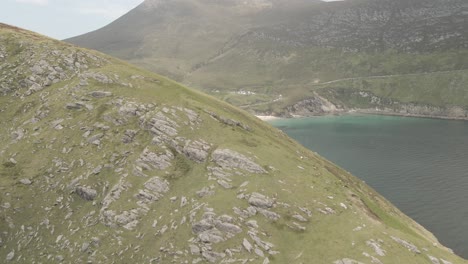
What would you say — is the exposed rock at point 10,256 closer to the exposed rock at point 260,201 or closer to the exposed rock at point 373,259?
the exposed rock at point 260,201

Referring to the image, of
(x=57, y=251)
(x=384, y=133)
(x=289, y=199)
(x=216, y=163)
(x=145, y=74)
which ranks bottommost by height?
(x=384, y=133)

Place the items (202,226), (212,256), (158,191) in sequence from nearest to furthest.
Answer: (212,256), (202,226), (158,191)

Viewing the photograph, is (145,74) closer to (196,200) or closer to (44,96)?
(44,96)

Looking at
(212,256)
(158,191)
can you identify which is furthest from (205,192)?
(212,256)

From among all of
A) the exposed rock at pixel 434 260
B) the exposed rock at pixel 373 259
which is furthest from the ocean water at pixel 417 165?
the exposed rock at pixel 373 259

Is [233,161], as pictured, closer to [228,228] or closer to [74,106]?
[228,228]

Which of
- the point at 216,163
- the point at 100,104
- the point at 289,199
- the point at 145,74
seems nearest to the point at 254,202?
the point at 289,199

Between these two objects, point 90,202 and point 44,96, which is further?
point 44,96
